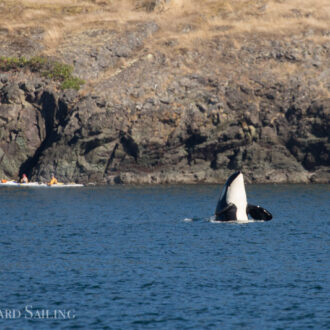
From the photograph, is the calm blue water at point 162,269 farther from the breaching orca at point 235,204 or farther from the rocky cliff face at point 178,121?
the rocky cliff face at point 178,121

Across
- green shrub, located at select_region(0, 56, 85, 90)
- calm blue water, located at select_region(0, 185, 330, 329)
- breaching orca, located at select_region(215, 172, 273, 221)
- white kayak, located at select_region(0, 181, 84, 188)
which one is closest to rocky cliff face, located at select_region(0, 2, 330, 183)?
green shrub, located at select_region(0, 56, 85, 90)

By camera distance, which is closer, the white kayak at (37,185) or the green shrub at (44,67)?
the white kayak at (37,185)

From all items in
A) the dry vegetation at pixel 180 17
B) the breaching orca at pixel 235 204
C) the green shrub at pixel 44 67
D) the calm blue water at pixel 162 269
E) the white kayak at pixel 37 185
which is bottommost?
the white kayak at pixel 37 185

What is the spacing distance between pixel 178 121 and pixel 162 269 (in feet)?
191

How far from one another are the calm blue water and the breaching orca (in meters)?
0.78

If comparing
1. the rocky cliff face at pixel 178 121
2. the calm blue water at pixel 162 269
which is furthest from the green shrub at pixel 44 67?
the calm blue water at pixel 162 269

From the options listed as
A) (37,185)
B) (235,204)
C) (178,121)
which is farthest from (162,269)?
(178,121)

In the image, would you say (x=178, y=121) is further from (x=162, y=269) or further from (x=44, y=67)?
(x=162, y=269)

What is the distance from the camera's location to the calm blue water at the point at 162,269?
24391mm

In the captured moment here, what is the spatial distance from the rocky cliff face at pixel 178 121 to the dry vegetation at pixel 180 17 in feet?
20.5

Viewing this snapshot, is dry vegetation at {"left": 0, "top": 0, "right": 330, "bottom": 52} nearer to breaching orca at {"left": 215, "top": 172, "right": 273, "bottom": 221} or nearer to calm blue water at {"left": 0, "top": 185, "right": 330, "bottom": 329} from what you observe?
calm blue water at {"left": 0, "top": 185, "right": 330, "bottom": 329}

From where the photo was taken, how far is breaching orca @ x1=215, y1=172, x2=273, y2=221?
42.5 meters

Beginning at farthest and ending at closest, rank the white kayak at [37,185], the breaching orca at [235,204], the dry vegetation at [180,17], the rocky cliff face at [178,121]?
the dry vegetation at [180,17], the rocky cliff face at [178,121], the white kayak at [37,185], the breaching orca at [235,204]

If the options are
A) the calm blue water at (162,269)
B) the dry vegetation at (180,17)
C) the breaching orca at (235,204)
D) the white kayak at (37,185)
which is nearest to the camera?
the calm blue water at (162,269)
